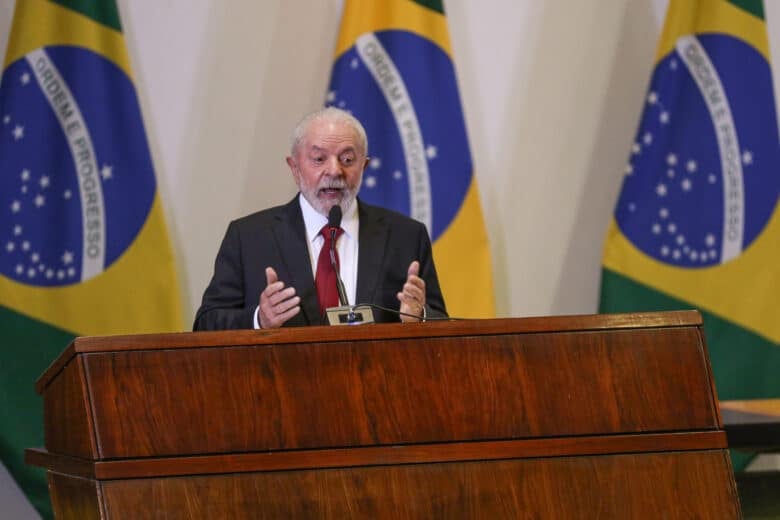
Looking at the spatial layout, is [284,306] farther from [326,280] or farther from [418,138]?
[418,138]

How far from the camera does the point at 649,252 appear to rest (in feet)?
15.1

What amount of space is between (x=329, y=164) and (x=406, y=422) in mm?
1196

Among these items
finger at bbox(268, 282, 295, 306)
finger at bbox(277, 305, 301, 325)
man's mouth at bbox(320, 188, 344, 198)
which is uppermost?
man's mouth at bbox(320, 188, 344, 198)

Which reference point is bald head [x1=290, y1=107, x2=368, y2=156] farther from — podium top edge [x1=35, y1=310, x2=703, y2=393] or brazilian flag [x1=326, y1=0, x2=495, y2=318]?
brazilian flag [x1=326, y1=0, x2=495, y2=318]

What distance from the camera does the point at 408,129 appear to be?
454 cm

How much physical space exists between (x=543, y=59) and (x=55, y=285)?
7.46 ft

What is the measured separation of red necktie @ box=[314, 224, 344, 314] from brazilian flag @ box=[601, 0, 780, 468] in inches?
71.6

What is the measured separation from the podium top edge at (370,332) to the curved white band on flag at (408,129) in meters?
2.39

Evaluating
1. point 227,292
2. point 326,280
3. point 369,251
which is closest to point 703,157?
point 369,251

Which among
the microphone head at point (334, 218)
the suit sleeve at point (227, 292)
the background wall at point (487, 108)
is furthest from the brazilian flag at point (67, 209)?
the microphone head at point (334, 218)

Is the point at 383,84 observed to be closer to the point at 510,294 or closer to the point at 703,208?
the point at 510,294

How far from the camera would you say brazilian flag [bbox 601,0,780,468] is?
181 inches

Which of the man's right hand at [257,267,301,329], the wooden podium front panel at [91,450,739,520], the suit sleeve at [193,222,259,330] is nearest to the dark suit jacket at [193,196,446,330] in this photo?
the suit sleeve at [193,222,259,330]

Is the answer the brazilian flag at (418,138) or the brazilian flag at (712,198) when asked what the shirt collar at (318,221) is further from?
the brazilian flag at (712,198)
